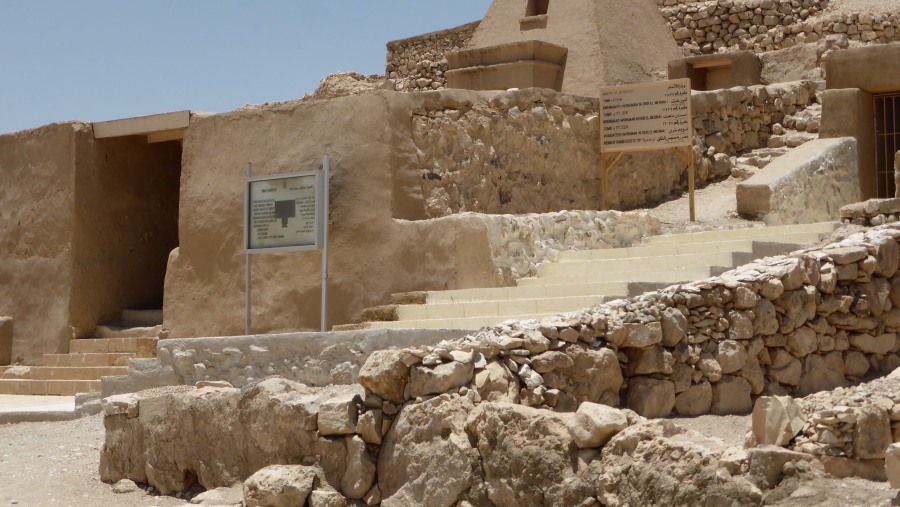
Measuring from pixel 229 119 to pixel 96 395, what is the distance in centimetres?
337

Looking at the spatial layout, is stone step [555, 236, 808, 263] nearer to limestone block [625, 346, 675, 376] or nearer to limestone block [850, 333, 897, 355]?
limestone block [850, 333, 897, 355]

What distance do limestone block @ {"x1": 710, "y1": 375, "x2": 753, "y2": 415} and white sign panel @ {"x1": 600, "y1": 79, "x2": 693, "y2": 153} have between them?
14.4 feet

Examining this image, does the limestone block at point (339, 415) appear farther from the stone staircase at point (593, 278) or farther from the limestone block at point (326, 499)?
the stone staircase at point (593, 278)

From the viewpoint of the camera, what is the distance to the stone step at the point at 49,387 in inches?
436

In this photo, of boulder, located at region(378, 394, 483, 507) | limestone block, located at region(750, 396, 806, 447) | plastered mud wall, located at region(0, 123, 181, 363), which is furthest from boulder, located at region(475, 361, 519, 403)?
plastered mud wall, located at region(0, 123, 181, 363)

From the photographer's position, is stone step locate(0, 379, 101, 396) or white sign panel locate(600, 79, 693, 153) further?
stone step locate(0, 379, 101, 396)

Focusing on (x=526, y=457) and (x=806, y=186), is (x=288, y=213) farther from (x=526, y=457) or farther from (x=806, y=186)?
(x=806, y=186)

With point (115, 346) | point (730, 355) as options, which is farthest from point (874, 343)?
point (115, 346)

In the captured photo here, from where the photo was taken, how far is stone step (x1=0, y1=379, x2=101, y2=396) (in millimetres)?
11086

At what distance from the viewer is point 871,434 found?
4832 millimetres

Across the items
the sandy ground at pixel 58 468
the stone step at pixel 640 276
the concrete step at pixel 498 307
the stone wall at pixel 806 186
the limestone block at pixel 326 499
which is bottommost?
the sandy ground at pixel 58 468

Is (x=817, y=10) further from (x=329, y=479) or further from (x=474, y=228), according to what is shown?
(x=329, y=479)

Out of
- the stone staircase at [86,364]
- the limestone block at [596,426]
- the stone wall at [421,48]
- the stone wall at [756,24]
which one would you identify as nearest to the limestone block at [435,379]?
the limestone block at [596,426]

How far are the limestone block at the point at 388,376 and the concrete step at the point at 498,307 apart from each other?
2000 millimetres
